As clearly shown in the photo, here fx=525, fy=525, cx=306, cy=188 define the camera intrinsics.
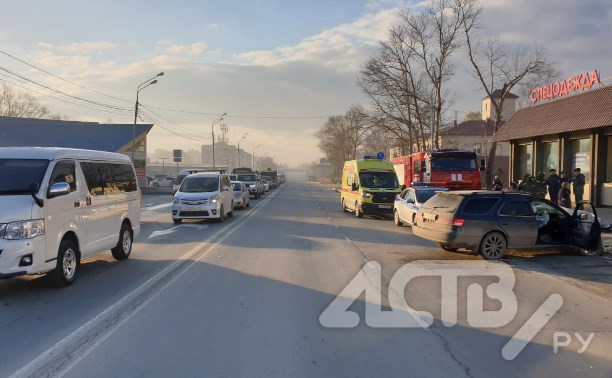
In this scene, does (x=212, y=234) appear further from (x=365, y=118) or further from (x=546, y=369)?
(x=365, y=118)

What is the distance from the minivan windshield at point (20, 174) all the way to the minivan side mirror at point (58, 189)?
0.64 ft

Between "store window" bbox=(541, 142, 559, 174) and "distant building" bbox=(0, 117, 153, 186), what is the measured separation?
3770 cm

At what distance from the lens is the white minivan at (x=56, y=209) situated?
7133 millimetres

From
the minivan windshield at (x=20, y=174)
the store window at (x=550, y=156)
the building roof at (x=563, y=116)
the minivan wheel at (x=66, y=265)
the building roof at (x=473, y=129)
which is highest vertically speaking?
the building roof at (x=473, y=129)

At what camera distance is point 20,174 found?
787 centimetres

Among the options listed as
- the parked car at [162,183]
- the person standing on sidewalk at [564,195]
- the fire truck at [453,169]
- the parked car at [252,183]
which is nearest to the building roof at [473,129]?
the parked car at [162,183]

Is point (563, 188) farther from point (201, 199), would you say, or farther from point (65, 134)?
point (65, 134)

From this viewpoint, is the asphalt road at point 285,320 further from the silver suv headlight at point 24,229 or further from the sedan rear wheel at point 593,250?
the silver suv headlight at point 24,229

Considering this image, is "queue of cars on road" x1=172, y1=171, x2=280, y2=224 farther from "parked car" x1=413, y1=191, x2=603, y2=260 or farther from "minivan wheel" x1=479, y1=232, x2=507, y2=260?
"minivan wheel" x1=479, y1=232, x2=507, y2=260

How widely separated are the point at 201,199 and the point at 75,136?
147 ft

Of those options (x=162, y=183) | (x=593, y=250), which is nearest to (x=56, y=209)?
(x=593, y=250)

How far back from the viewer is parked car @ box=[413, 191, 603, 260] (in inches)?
432

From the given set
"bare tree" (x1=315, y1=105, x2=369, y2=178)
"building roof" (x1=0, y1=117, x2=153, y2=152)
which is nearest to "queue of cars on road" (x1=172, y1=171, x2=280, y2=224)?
"building roof" (x1=0, y1=117, x2=153, y2=152)

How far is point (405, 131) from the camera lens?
49.4 m
